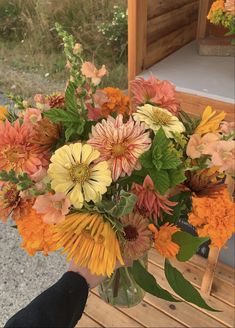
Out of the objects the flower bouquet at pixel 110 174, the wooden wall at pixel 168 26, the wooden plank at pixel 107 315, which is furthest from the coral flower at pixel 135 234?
the wooden wall at pixel 168 26

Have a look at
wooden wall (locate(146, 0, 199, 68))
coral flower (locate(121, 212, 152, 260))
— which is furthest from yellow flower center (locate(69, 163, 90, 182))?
wooden wall (locate(146, 0, 199, 68))

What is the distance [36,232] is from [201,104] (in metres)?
1.10

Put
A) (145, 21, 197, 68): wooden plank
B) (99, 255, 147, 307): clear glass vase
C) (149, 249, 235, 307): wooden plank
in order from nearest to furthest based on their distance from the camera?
(99, 255, 147, 307): clear glass vase → (149, 249, 235, 307): wooden plank → (145, 21, 197, 68): wooden plank

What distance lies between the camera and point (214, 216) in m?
0.57

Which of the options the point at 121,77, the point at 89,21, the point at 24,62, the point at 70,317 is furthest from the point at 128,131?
the point at 24,62

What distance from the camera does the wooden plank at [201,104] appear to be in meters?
1.46

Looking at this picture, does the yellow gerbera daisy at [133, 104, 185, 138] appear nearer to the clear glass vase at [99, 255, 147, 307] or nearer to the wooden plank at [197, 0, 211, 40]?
the clear glass vase at [99, 255, 147, 307]

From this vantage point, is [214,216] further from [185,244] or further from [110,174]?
[110,174]

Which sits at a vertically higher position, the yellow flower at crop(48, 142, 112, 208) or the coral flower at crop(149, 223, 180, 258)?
the yellow flower at crop(48, 142, 112, 208)

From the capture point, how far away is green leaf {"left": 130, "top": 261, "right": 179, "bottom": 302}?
649 mm

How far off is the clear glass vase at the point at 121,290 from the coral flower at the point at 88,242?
27 centimetres

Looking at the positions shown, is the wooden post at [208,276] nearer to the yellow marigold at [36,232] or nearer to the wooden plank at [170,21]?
the yellow marigold at [36,232]

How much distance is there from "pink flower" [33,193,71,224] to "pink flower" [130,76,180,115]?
226 mm

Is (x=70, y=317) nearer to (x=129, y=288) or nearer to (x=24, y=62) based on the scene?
(x=129, y=288)
